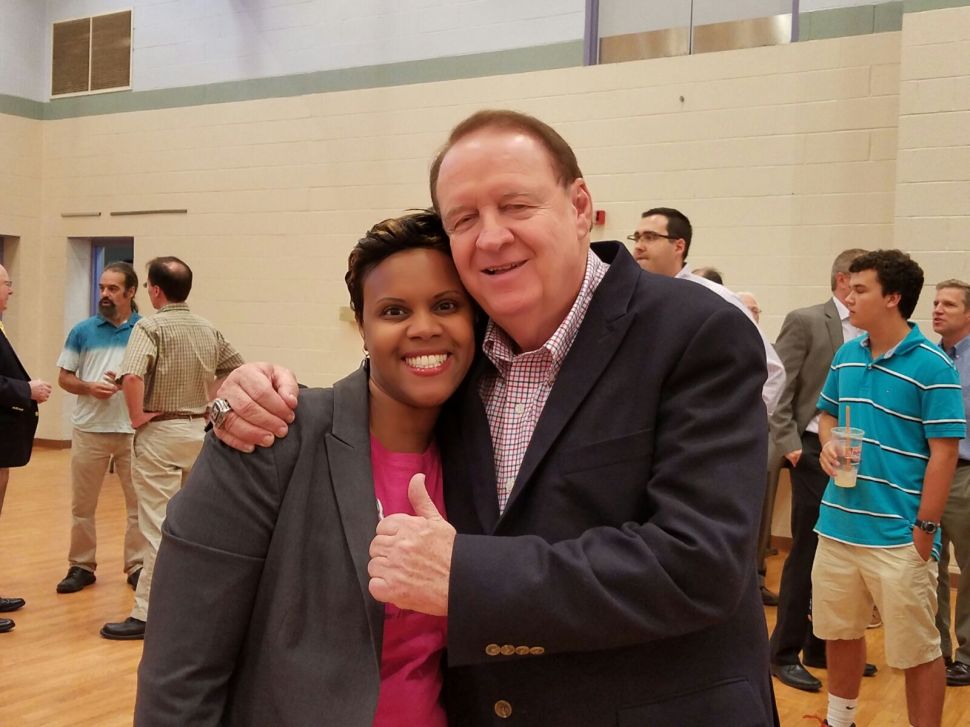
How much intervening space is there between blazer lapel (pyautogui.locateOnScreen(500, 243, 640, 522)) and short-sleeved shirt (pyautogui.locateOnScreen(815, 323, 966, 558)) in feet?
6.98

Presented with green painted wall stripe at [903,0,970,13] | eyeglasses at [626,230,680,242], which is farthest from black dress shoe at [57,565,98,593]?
green painted wall stripe at [903,0,970,13]

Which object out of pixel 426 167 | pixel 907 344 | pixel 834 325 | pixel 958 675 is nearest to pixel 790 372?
pixel 834 325

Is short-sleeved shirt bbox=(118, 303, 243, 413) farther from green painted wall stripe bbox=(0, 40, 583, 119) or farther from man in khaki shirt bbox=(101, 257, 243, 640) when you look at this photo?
green painted wall stripe bbox=(0, 40, 583, 119)

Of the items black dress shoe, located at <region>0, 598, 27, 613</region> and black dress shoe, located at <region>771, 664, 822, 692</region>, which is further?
black dress shoe, located at <region>0, 598, 27, 613</region>

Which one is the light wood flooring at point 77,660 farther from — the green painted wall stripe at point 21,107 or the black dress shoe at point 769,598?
the green painted wall stripe at point 21,107

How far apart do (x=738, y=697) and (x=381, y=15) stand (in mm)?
7561

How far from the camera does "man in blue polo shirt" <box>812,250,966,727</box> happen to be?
2982 mm

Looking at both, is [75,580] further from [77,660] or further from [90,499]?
[77,660]

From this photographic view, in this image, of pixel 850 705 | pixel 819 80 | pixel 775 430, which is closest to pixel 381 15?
pixel 819 80

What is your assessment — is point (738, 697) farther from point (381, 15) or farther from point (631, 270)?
point (381, 15)

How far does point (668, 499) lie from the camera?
1.11 metres

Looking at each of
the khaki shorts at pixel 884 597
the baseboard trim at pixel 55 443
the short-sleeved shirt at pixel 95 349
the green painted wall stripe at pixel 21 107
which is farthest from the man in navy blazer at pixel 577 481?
the green painted wall stripe at pixel 21 107

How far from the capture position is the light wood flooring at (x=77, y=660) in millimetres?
3457

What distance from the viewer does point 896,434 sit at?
306cm
